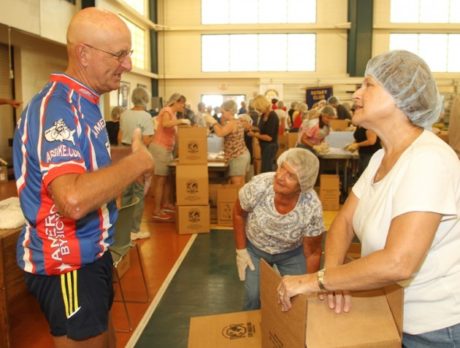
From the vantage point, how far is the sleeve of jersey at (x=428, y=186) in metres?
1.12

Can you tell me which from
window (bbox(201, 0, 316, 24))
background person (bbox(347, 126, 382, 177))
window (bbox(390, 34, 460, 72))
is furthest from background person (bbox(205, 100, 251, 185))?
window (bbox(390, 34, 460, 72))

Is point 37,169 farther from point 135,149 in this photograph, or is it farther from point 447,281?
point 447,281

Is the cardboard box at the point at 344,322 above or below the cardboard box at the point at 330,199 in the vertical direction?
above

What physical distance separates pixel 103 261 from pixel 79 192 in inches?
16.9

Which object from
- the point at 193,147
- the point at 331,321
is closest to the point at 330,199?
the point at 193,147

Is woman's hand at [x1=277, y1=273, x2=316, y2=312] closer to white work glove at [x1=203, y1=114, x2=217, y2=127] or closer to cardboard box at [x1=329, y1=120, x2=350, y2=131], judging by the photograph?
white work glove at [x1=203, y1=114, x2=217, y2=127]

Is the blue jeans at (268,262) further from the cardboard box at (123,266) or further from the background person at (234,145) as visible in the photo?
the background person at (234,145)

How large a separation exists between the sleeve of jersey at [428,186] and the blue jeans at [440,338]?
1.14 feet

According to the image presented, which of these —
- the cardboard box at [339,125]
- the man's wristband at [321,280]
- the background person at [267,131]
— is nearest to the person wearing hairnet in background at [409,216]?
the man's wristband at [321,280]

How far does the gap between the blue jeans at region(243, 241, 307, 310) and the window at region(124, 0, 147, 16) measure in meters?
12.6

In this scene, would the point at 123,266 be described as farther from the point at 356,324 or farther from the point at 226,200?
the point at 356,324

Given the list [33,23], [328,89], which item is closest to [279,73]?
[328,89]

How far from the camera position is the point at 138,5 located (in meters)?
14.4

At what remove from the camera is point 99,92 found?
1.45 meters
